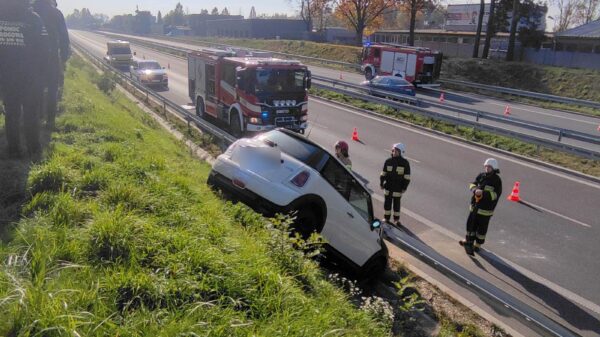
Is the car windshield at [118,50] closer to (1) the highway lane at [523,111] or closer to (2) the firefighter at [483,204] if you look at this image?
(1) the highway lane at [523,111]

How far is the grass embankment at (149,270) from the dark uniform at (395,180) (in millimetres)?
4085

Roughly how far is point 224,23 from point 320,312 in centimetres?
10197

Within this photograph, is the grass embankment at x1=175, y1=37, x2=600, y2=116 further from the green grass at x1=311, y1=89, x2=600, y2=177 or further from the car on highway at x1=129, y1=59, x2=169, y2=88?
the car on highway at x1=129, y1=59, x2=169, y2=88

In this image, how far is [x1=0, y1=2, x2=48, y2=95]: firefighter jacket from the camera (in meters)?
6.11

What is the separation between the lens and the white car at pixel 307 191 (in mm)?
5711

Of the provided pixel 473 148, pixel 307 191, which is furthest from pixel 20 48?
pixel 473 148

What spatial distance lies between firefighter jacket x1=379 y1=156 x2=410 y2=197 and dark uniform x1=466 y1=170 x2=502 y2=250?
1326 mm

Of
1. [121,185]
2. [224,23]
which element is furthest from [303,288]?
[224,23]

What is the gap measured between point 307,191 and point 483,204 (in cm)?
391

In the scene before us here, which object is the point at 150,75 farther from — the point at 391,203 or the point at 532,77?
the point at 532,77

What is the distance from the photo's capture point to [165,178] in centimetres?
665

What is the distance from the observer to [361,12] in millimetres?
60031

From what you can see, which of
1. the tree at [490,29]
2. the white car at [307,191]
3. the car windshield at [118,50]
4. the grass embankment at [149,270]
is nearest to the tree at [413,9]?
the tree at [490,29]

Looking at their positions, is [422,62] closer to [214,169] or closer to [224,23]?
[214,169]
